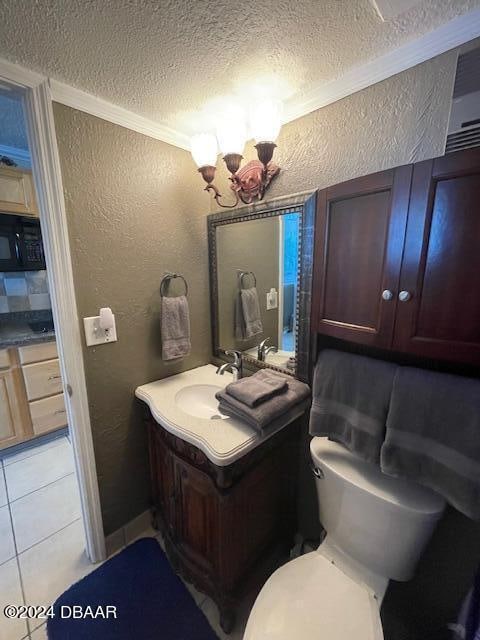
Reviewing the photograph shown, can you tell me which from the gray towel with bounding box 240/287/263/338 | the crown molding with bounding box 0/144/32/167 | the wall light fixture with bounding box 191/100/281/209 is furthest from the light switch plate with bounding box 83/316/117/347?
the crown molding with bounding box 0/144/32/167

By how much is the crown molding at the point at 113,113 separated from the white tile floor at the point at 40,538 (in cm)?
205

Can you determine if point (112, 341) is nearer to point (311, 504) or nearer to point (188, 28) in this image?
point (188, 28)

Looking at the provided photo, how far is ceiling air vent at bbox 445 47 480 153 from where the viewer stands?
728 millimetres

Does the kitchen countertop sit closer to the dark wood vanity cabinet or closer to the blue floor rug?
the dark wood vanity cabinet

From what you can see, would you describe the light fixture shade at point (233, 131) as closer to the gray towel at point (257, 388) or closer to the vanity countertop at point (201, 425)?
the gray towel at point (257, 388)

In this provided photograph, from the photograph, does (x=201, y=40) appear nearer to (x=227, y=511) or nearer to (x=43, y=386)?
(x=227, y=511)

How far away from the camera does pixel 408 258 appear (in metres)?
0.72

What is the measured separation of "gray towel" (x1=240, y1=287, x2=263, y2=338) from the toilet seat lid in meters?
0.97

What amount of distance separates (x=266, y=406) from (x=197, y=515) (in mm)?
542

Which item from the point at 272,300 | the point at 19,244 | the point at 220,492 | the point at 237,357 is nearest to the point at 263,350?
the point at 237,357

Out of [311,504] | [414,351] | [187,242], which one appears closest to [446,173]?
[414,351]

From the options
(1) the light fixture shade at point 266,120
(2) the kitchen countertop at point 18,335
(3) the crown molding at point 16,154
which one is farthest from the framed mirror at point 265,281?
(3) the crown molding at point 16,154

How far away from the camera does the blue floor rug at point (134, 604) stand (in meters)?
1.05

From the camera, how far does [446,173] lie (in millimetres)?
636
